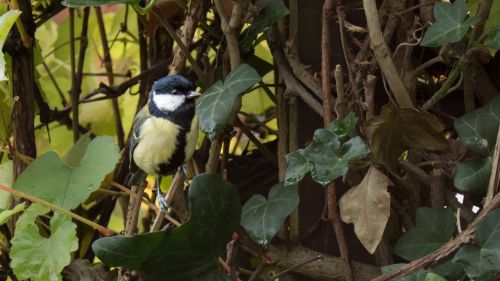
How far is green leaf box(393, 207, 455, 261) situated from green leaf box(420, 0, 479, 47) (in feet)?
0.83

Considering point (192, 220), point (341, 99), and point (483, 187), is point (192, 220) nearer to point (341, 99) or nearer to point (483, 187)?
point (341, 99)

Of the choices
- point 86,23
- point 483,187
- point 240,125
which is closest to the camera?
point 483,187

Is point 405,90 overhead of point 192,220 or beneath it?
overhead

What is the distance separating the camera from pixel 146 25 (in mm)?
1803

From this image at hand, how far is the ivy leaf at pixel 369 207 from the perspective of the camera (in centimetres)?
127

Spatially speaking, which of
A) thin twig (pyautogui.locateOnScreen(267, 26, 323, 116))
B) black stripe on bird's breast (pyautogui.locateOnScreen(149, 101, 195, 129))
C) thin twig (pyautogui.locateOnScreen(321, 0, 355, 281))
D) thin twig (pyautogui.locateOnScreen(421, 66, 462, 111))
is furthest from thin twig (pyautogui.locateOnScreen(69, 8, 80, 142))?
thin twig (pyautogui.locateOnScreen(421, 66, 462, 111))

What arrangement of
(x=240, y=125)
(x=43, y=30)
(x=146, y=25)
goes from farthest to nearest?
(x=43, y=30) < (x=146, y=25) < (x=240, y=125)

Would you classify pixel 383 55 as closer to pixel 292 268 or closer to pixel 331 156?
pixel 331 156

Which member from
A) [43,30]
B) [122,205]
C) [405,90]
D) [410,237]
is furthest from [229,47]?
[43,30]

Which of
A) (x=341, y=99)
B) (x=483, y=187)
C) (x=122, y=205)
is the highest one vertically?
(x=341, y=99)

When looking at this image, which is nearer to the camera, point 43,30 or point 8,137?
point 8,137

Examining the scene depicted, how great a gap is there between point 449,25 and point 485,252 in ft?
1.06

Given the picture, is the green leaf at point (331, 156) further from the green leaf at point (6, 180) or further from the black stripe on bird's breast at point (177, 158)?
the green leaf at point (6, 180)

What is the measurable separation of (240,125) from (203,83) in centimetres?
10
